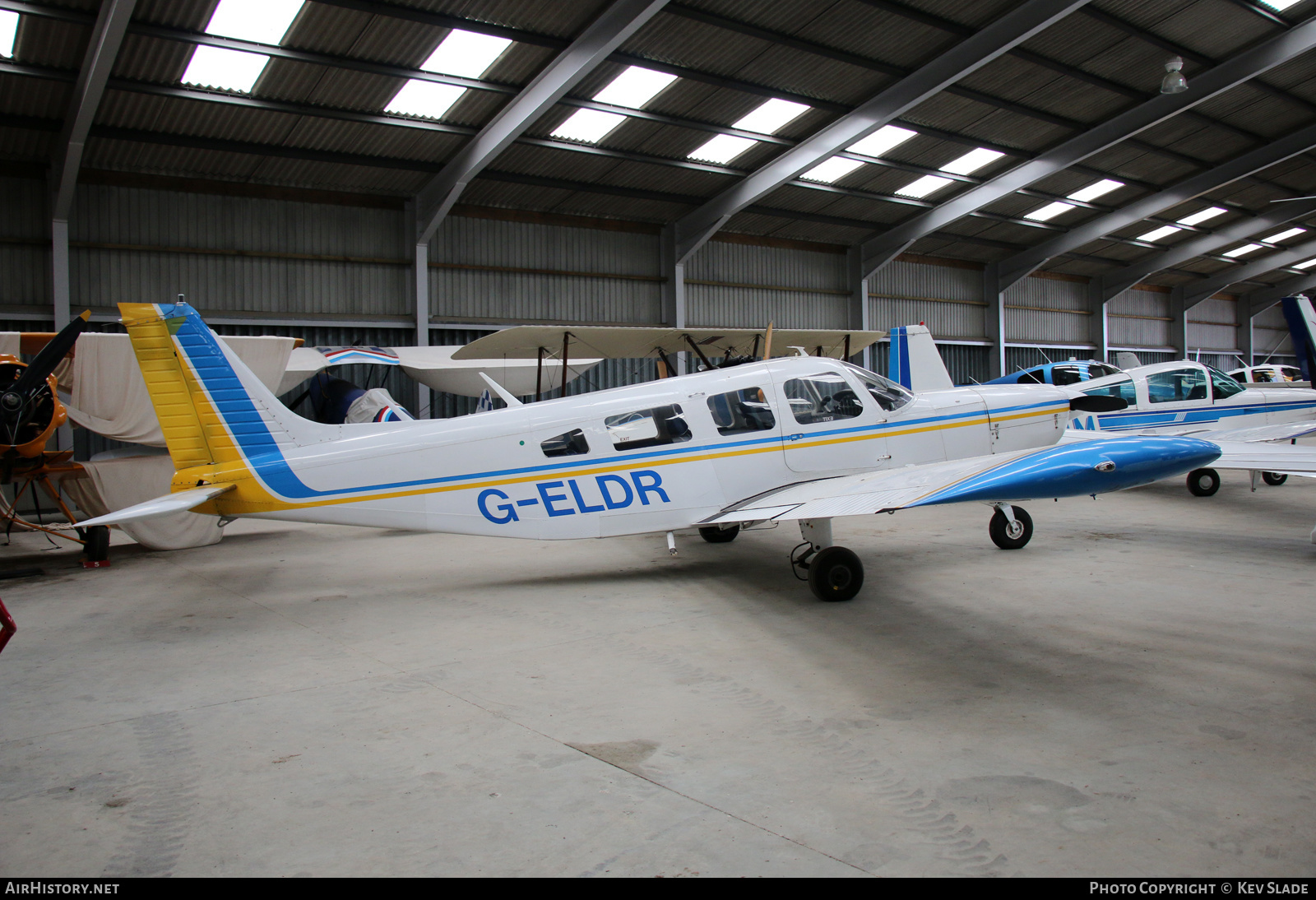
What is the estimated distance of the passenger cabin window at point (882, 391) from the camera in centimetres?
726

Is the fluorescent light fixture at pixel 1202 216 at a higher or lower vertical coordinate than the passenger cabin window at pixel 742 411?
higher

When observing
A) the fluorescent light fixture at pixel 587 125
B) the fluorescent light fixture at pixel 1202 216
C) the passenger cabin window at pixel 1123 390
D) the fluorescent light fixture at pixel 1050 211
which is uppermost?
the fluorescent light fixture at pixel 1202 216

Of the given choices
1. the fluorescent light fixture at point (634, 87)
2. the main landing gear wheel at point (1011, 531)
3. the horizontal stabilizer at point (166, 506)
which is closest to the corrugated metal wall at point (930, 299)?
the fluorescent light fixture at point (634, 87)

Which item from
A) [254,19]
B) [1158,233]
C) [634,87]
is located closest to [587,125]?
[634,87]

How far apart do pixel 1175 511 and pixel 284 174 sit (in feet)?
56.1

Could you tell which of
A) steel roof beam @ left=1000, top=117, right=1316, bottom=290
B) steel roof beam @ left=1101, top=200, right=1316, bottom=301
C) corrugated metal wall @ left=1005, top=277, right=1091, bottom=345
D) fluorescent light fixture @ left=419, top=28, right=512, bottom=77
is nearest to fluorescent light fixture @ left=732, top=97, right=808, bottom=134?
fluorescent light fixture @ left=419, top=28, right=512, bottom=77

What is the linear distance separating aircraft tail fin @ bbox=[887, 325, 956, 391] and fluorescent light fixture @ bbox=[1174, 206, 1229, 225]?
21.7 meters

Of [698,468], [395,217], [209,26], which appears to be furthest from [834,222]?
[698,468]

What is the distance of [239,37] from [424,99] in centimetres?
328

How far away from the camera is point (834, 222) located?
23.3 m

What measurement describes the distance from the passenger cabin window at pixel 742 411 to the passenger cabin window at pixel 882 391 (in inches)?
37.8

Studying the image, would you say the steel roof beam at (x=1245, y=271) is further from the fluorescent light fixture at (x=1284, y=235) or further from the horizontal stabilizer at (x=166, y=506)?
the horizontal stabilizer at (x=166, y=506)

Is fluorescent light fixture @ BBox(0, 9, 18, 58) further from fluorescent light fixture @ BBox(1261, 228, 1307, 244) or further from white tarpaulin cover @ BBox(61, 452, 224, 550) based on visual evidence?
fluorescent light fixture @ BBox(1261, 228, 1307, 244)

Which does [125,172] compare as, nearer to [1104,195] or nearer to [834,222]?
[834,222]
